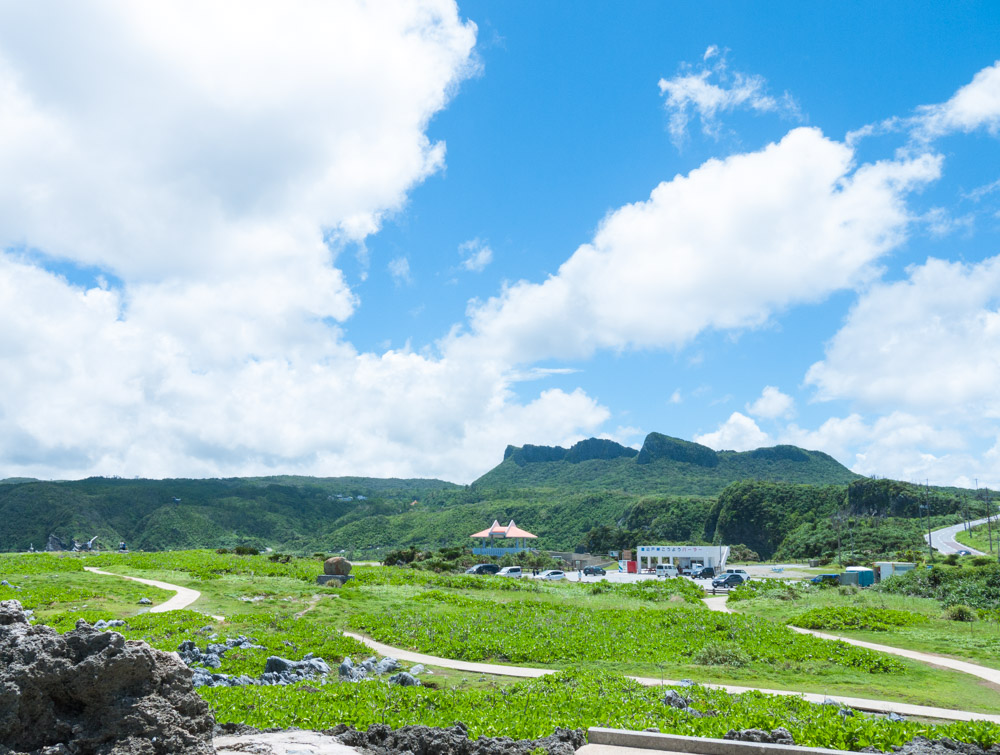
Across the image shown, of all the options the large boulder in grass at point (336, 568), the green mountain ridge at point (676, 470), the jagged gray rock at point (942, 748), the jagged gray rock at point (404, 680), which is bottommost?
the jagged gray rock at point (404, 680)

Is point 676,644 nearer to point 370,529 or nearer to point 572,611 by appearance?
point 572,611

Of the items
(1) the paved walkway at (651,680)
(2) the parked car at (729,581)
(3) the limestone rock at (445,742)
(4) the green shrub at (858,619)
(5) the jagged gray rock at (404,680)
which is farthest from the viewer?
(2) the parked car at (729,581)

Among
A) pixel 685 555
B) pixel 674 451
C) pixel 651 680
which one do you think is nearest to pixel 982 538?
pixel 685 555

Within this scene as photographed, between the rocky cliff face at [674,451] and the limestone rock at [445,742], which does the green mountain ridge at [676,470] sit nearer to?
the rocky cliff face at [674,451]

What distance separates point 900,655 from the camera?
17391 mm

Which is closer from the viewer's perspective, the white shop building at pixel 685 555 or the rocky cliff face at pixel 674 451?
the white shop building at pixel 685 555

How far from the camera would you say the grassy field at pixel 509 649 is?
9234 millimetres

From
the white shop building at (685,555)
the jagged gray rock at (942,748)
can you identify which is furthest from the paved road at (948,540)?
the jagged gray rock at (942,748)

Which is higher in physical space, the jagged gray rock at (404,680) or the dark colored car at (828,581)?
the jagged gray rock at (404,680)

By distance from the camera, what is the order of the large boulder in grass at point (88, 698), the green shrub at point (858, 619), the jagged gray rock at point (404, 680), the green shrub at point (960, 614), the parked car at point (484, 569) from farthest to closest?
the parked car at point (484, 569) → the green shrub at point (960, 614) → the green shrub at point (858, 619) → the jagged gray rock at point (404, 680) → the large boulder in grass at point (88, 698)

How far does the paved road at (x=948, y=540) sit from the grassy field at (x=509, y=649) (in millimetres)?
42220

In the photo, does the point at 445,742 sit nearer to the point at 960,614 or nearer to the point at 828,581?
the point at 960,614

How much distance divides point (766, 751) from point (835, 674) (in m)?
8.50

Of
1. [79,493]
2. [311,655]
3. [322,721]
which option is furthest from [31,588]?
[79,493]
